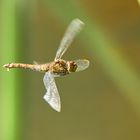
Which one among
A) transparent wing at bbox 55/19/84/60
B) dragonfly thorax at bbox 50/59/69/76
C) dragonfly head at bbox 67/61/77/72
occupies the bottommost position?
dragonfly head at bbox 67/61/77/72

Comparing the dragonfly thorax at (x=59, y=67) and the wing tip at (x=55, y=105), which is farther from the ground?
the dragonfly thorax at (x=59, y=67)

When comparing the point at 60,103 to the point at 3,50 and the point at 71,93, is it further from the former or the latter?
the point at 3,50

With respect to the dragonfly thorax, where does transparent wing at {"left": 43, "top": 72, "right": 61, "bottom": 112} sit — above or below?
below

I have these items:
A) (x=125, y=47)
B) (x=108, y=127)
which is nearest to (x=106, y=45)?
(x=125, y=47)

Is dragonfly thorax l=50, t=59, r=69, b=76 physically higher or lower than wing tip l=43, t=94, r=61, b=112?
higher
